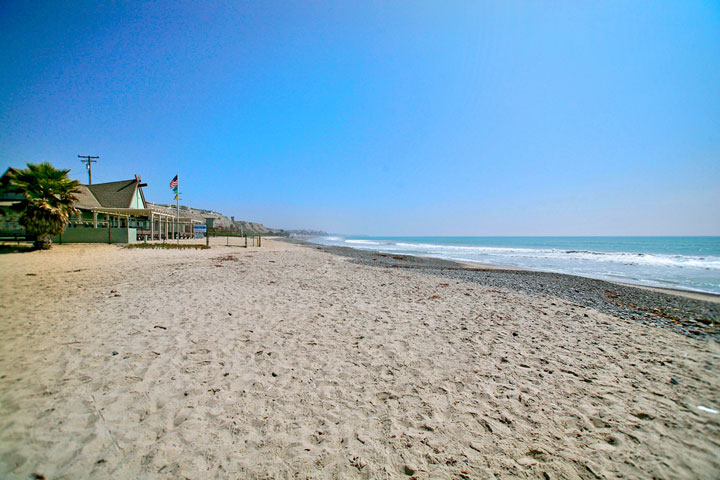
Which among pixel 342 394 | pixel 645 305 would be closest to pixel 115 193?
pixel 342 394

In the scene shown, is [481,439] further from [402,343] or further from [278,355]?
[278,355]

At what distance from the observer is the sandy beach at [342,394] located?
7.72ft

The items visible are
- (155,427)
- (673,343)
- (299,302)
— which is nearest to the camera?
(155,427)

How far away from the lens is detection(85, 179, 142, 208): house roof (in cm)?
2844

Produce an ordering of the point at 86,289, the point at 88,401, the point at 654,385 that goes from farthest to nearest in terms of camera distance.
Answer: the point at 86,289
the point at 654,385
the point at 88,401

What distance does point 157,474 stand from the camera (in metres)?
2.14

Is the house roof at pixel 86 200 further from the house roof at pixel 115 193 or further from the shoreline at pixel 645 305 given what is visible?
the shoreline at pixel 645 305

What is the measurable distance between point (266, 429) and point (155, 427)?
1.04m

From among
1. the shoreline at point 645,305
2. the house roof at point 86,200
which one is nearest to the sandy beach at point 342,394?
the shoreline at point 645,305

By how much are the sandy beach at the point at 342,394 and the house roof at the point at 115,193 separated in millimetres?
28202

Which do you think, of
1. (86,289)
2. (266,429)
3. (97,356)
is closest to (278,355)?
(266,429)

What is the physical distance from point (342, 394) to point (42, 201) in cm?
2260

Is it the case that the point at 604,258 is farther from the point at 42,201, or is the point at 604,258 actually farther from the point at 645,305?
the point at 42,201

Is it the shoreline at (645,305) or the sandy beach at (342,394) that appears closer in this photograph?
the sandy beach at (342,394)
